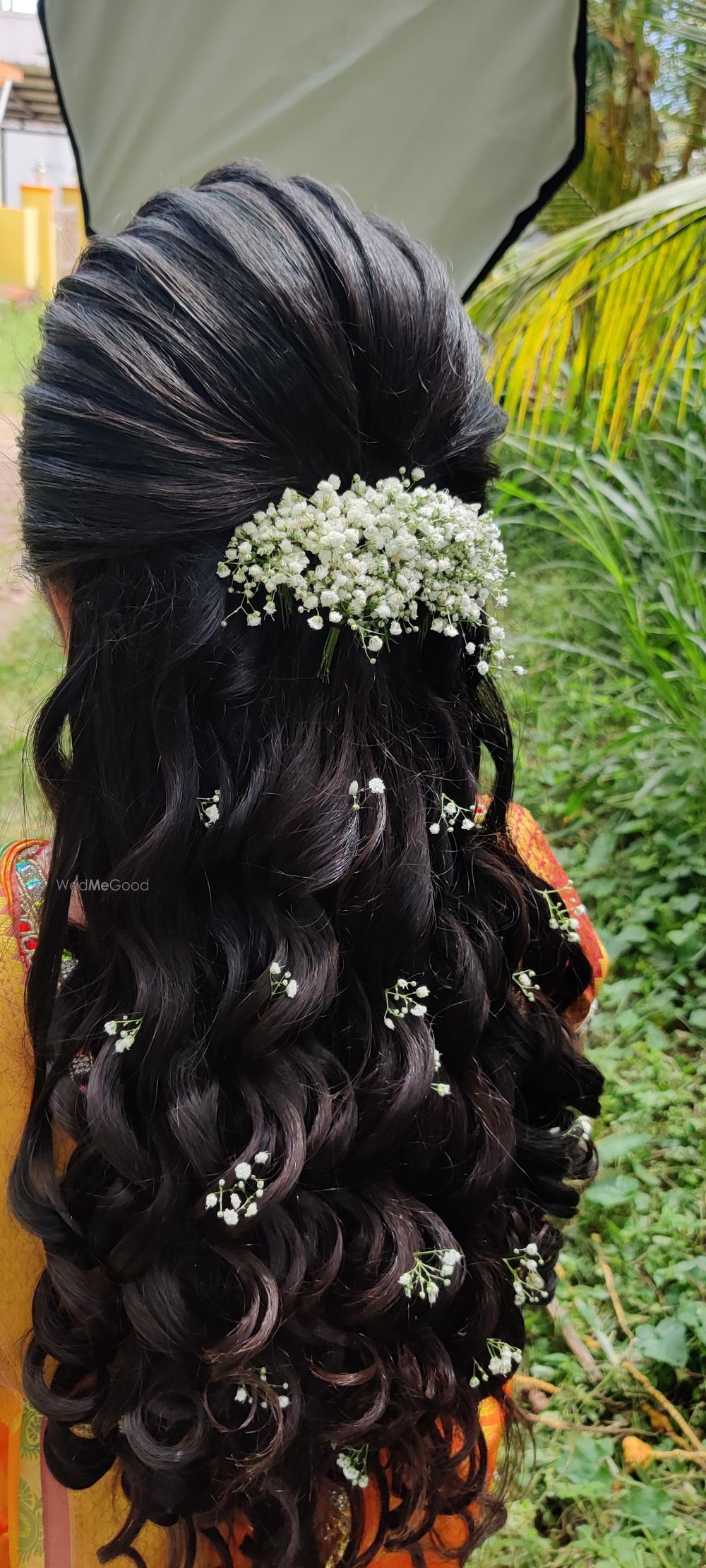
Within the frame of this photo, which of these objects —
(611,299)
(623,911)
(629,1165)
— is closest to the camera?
(629,1165)

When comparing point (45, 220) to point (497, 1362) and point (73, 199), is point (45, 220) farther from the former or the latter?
point (497, 1362)

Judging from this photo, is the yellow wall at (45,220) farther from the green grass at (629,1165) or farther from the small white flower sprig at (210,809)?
the small white flower sprig at (210,809)

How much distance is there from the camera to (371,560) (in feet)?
2.54

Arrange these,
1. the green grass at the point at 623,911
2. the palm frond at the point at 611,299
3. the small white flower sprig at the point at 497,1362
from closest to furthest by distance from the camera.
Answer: the small white flower sprig at the point at 497,1362, the green grass at the point at 623,911, the palm frond at the point at 611,299

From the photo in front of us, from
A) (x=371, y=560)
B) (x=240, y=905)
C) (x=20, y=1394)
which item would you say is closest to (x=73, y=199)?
(x=371, y=560)

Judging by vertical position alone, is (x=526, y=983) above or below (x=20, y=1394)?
above

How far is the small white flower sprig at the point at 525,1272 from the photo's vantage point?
0.98 meters

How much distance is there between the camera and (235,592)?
29.3 inches

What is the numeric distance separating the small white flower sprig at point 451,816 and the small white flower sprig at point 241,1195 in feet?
1.01

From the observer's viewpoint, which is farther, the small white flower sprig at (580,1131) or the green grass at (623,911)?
the green grass at (623,911)

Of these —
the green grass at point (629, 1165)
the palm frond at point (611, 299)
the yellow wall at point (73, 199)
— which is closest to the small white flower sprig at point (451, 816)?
the green grass at point (629, 1165)

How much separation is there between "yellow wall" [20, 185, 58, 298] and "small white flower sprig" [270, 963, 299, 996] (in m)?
2.90

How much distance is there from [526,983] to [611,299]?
1.85m

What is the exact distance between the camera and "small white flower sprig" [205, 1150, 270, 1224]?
0.74m
